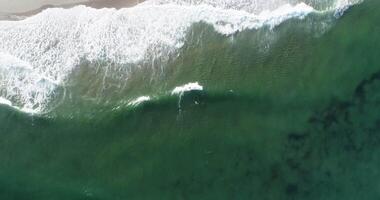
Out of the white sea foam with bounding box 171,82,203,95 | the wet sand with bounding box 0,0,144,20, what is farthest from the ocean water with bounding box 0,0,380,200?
the wet sand with bounding box 0,0,144,20

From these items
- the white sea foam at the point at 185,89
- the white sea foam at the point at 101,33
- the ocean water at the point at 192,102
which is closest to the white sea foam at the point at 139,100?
the ocean water at the point at 192,102

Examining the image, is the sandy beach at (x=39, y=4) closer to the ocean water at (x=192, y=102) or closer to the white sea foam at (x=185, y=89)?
the ocean water at (x=192, y=102)

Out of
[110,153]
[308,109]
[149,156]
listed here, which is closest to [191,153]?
[149,156]

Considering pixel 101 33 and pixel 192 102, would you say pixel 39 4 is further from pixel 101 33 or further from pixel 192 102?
pixel 192 102

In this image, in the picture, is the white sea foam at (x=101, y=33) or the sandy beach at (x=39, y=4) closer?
the white sea foam at (x=101, y=33)

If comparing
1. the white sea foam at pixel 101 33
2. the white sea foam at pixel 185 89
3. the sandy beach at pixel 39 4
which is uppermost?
the sandy beach at pixel 39 4

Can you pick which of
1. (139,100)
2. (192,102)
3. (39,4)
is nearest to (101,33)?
(39,4)

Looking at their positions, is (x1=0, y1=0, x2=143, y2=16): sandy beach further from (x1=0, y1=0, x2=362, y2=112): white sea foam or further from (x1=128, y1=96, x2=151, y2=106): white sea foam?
(x1=128, y1=96, x2=151, y2=106): white sea foam
